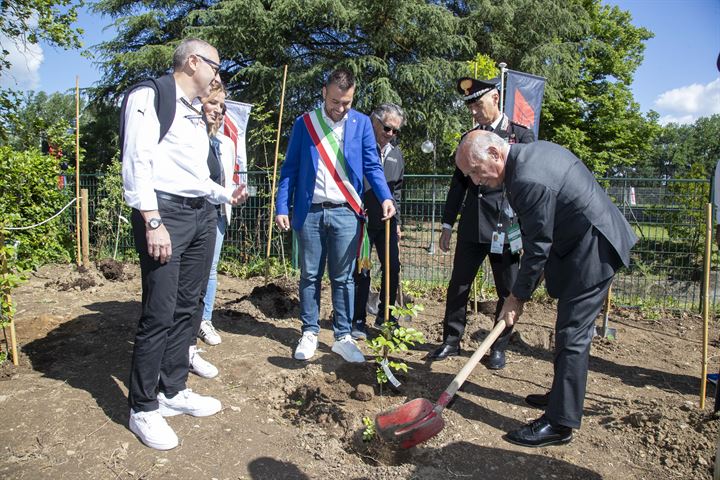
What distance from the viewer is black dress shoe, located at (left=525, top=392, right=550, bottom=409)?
10.7 ft

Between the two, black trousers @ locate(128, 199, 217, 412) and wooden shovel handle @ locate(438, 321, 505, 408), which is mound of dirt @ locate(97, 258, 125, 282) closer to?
black trousers @ locate(128, 199, 217, 412)

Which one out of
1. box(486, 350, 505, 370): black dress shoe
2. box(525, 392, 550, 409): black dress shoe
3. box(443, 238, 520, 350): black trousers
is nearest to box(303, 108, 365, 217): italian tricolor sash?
box(443, 238, 520, 350): black trousers

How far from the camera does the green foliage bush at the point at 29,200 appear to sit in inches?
141

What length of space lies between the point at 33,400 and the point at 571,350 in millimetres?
3143

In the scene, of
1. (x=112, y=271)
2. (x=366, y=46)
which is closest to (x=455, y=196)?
(x=112, y=271)

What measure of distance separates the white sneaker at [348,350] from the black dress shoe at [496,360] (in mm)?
986

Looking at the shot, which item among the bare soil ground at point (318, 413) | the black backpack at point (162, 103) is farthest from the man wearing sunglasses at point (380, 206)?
the black backpack at point (162, 103)

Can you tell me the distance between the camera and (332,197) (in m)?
3.62

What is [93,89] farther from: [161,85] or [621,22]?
[621,22]

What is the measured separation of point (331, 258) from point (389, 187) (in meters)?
1.27

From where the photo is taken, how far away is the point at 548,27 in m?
14.4

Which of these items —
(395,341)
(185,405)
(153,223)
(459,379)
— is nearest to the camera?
(153,223)

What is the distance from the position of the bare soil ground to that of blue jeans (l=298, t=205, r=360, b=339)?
341 millimetres

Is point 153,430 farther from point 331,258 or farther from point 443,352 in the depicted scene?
point 443,352
